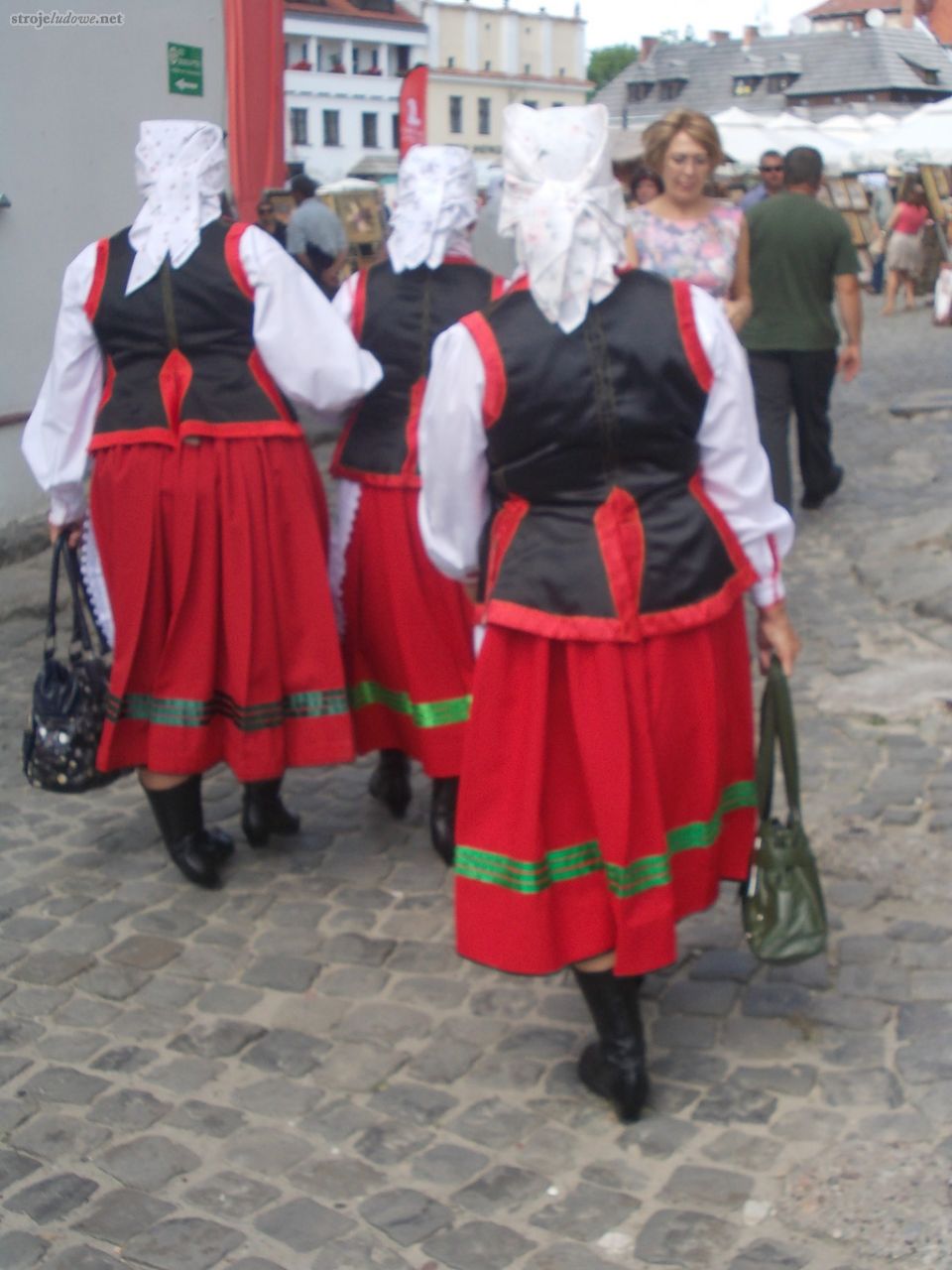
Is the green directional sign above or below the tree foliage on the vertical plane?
below

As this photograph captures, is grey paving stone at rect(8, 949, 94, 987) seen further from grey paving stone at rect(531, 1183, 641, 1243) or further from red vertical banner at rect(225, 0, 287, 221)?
red vertical banner at rect(225, 0, 287, 221)

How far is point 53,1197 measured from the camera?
10.4ft

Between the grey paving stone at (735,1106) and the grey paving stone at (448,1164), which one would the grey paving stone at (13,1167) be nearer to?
the grey paving stone at (448,1164)

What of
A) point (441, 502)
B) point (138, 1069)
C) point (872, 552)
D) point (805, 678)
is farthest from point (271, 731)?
point (872, 552)

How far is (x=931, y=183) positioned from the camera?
67.8 feet

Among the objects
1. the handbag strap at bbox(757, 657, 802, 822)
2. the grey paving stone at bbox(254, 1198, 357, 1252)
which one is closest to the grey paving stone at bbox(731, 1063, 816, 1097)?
the handbag strap at bbox(757, 657, 802, 822)

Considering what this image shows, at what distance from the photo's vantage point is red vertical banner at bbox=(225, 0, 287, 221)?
1029cm

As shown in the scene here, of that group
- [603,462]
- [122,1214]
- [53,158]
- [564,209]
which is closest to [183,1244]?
[122,1214]

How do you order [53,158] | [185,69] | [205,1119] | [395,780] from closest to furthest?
[205,1119] < [395,780] < [53,158] < [185,69]

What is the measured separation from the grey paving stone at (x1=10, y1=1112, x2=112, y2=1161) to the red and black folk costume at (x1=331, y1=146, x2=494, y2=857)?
1496 millimetres

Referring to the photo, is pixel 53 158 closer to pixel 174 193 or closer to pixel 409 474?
pixel 174 193

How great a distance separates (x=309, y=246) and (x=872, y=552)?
22.4 feet

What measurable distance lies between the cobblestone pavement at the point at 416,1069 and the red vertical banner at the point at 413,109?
6434mm

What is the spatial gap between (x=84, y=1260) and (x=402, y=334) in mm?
2490
